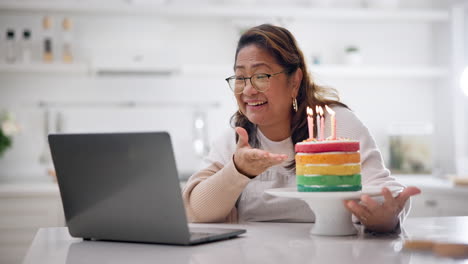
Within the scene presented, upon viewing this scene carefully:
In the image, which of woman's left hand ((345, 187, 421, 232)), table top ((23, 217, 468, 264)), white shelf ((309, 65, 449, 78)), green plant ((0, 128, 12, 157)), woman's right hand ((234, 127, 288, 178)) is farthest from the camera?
white shelf ((309, 65, 449, 78))

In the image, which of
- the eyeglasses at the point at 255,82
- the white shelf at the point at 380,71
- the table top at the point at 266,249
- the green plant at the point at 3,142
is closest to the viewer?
the table top at the point at 266,249

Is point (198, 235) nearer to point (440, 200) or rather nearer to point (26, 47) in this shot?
point (440, 200)

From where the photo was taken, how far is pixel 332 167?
1375 mm

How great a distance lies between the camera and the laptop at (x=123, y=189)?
1.20 m

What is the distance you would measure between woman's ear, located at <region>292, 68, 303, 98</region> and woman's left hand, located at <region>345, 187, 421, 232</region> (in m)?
0.81

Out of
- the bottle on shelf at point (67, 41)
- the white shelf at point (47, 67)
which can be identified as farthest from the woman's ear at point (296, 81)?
the bottle on shelf at point (67, 41)

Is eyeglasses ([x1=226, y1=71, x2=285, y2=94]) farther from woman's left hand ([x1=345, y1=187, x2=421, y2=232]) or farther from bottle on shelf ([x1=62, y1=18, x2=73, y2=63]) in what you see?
bottle on shelf ([x1=62, y1=18, x2=73, y2=63])

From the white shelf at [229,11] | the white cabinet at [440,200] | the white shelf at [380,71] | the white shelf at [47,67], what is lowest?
the white cabinet at [440,200]

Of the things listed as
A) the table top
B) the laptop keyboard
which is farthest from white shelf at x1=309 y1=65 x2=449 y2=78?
the laptop keyboard

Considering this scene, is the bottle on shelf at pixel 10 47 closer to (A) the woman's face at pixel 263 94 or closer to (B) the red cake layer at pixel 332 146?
(A) the woman's face at pixel 263 94

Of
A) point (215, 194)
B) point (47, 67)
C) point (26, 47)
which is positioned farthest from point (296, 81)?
point (26, 47)

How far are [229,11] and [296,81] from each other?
2.18 metres

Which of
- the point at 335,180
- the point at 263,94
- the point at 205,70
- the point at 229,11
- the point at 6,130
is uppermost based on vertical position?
the point at 229,11

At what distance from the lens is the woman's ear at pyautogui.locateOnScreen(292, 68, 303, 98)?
2096 millimetres
